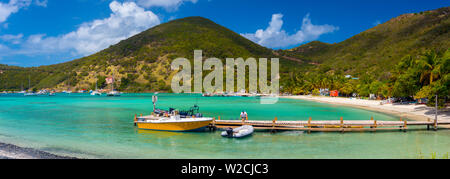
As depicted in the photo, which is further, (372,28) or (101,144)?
(372,28)

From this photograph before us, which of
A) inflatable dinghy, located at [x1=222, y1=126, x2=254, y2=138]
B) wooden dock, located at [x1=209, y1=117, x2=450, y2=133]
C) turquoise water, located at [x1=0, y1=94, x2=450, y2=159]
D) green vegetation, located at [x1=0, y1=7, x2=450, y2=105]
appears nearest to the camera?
turquoise water, located at [x1=0, y1=94, x2=450, y2=159]

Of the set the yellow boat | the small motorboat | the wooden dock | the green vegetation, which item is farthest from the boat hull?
the green vegetation

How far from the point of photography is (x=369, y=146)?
65.9 ft

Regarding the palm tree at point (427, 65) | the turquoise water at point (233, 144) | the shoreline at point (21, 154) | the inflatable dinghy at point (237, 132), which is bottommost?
the turquoise water at point (233, 144)

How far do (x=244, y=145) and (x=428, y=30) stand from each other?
439 feet

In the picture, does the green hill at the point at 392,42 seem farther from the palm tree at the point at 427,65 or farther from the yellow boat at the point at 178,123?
the yellow boat at the point at 178,123

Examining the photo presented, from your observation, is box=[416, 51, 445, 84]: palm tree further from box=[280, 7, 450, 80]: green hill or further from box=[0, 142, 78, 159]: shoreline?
box=[280, 7, 450, 80]: green hill

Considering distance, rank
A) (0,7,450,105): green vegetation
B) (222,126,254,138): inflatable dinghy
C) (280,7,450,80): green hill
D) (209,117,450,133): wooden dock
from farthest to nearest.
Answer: (280,7,450,80): green hill → (0,7,450,105): green vegetation → (209,117,450,133): wooden dock → (222,126,254,138): inflatable dinghy

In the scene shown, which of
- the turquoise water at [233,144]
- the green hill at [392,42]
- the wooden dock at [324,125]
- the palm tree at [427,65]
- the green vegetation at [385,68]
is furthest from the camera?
the green hill at [392,42]

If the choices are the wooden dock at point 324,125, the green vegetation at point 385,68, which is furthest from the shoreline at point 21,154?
the green vegetation at point 385,68

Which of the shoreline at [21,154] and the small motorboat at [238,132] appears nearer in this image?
the shoreline at [21,154]

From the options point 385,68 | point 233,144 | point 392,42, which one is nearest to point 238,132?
point 233,144
